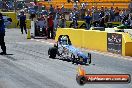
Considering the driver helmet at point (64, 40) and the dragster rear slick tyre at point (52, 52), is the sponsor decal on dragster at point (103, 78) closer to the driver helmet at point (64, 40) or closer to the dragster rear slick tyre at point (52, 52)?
the driver helmet at point (64, 40)

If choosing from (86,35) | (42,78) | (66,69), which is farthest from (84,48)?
(42,78)

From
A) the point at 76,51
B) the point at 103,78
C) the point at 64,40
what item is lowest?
the point at 76,51

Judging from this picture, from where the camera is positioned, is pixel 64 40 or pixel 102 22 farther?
pixel 102 22

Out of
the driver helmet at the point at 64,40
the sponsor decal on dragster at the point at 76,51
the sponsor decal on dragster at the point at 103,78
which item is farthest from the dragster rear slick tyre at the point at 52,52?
the sponsor decal on dragster at the point at 103,78

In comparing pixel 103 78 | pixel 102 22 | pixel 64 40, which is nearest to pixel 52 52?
pixel 64 40

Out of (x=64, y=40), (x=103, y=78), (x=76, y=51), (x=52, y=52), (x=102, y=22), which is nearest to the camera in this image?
(x=103, y=78)

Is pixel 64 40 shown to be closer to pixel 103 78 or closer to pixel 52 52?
pixel 52 52

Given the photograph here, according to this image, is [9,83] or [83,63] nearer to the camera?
[9,83]

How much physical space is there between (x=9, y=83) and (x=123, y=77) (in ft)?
20.8

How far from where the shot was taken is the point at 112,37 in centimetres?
2217

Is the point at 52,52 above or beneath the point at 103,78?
beneath

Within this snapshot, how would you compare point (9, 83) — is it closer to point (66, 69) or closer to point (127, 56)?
point (66, 69)

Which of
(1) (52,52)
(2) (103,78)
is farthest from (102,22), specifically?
(2) (103,78)

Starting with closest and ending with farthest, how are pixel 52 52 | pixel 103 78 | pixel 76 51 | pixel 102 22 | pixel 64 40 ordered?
pixel 103 78 < pixel 76 51 < pixel 64 40 < pixel 52 52 < pixel 102 22
